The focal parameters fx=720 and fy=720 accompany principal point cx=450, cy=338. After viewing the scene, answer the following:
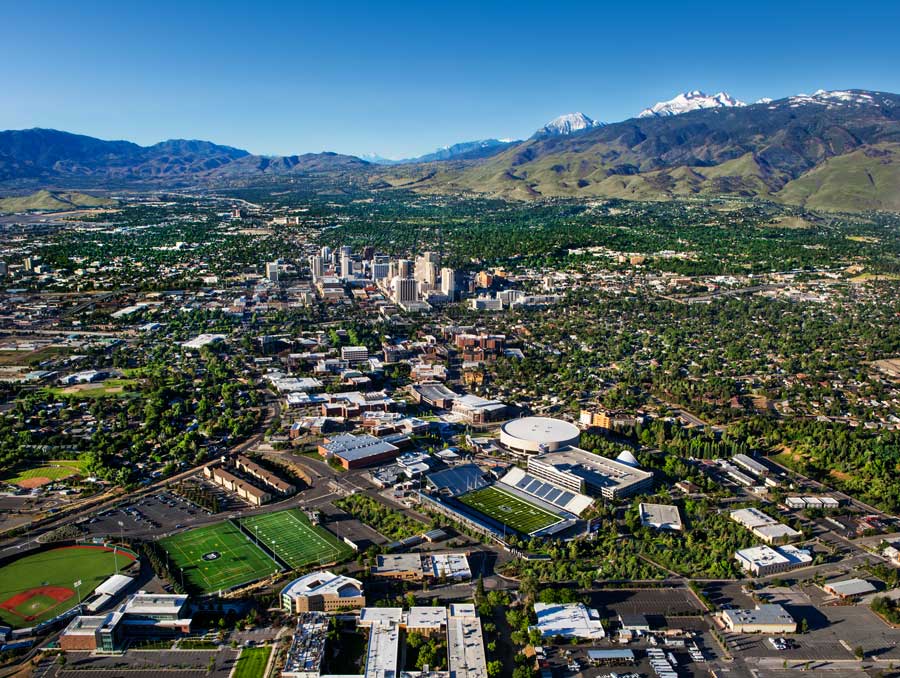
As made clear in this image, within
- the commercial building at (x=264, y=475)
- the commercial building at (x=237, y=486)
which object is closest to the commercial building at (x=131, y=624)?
the commercial building at (x=237, y=486)

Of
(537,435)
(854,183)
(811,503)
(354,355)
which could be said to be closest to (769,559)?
(811,503)

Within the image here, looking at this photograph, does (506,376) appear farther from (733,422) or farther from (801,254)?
(801,254)

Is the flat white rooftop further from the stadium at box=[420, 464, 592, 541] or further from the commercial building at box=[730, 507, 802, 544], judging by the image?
the commercial building at box=[730, 507, 802, 544]

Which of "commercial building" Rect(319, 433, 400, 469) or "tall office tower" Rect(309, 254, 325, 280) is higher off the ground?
"tall office tower" Rect(309, 254, 325, 280)

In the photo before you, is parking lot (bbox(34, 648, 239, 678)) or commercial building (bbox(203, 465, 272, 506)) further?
commercial building (bbox(203, 465, 272, 506))

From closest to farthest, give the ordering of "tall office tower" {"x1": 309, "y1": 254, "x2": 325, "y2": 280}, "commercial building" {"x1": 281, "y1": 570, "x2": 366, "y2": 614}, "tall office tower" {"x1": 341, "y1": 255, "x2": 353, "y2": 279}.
→ "commercial building" {"x1": 281, "y1": 570, "x2": 366, "y2": 614} < "tall office tower" {"x1": 309, "y1": 254, "x2": 325, "y2": 280} < "tall office tower" {"x1": 341, "y1": 255, "x2": 353, "y2": 279}

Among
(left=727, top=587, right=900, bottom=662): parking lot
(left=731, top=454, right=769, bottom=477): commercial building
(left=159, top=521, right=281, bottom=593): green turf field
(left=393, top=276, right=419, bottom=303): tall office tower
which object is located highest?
(left=393, top=276, right=419, bottom=303): tall office tower

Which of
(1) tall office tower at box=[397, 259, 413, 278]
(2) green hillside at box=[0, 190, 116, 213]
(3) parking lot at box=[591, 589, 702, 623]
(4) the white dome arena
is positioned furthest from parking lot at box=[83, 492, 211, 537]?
(2) green hillside at box=[0, 190, 116, 213]
